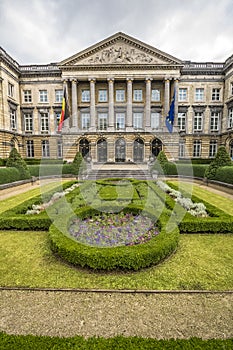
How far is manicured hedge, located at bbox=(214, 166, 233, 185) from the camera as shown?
1429 centimetres

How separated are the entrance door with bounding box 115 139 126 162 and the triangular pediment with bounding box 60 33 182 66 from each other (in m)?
12.1

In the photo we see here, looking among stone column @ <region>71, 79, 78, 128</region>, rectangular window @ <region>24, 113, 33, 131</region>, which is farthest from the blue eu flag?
rectangular window @ <region>24, 113, 33, 131</region>

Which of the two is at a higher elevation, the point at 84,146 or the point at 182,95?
the point at 182,95

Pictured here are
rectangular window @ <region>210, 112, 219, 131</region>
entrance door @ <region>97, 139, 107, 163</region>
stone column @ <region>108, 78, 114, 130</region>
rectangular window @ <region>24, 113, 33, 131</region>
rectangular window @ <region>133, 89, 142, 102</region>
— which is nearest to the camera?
stone column @ <region>108, 78, 114, 130</region>

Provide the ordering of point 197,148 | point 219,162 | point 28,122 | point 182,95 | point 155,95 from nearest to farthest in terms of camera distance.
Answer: point 219,162 < point 155,95 < point 182,95 < point 197,148 < point 28,122

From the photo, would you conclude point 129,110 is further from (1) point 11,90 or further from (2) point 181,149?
(1) point 11,90

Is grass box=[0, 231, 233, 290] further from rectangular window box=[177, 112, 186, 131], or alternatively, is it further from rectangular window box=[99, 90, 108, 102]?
rectangular window box=[177, 112, 186, 131]

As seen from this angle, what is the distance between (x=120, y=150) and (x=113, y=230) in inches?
1051

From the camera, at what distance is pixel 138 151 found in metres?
32.3

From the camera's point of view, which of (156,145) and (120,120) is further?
(120,120)

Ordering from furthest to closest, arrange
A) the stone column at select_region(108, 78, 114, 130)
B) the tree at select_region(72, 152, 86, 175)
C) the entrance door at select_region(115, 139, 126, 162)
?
the entrance door at select_region(115, 139, 126, 162) → the stone column at select_region(108, 78, 114, 130) → the tree at select_region(72, 152, 86, 175)

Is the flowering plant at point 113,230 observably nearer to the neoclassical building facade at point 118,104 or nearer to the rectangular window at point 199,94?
the neoclassical building facade at point 118,104

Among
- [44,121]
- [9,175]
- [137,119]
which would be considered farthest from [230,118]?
[9,175]

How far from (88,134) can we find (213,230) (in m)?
27.1
